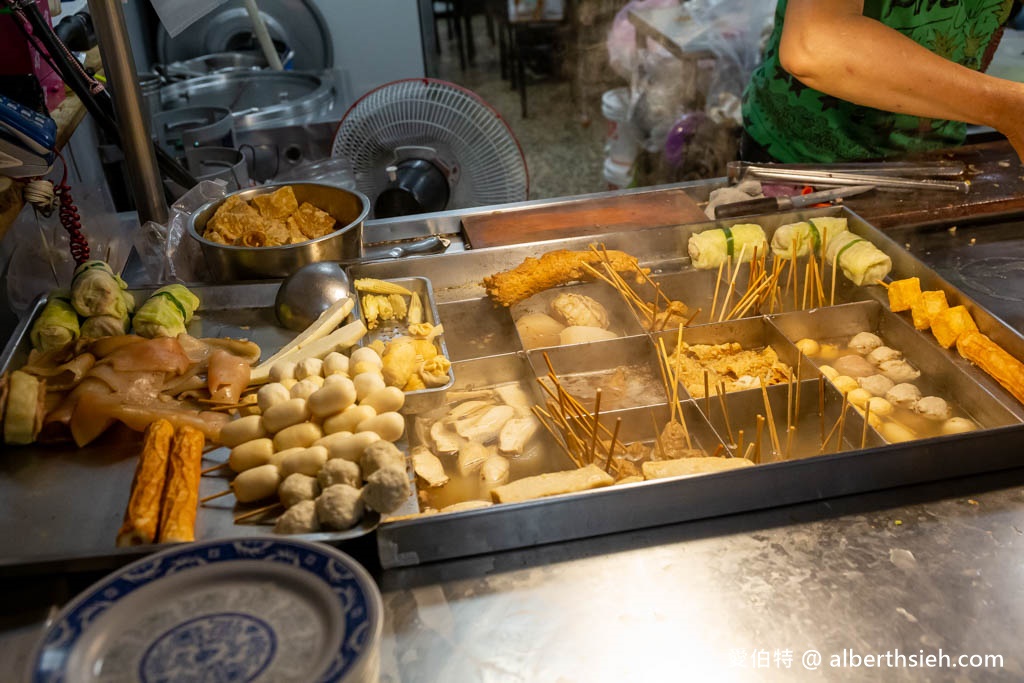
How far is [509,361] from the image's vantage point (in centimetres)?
205

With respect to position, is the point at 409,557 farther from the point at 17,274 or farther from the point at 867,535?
the point at 17,274

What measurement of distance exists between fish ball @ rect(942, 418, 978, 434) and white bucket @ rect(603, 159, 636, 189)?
395 centimetres

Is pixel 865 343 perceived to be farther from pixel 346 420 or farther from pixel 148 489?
pixel 148 489

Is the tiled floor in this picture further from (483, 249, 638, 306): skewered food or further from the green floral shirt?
(483, 249, 638, 306): skewered food

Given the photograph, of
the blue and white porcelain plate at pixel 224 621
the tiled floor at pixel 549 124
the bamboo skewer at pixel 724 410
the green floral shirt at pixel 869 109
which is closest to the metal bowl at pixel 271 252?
the bamboo skewer at pixel 724 410

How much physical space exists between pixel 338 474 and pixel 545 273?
1.04 m

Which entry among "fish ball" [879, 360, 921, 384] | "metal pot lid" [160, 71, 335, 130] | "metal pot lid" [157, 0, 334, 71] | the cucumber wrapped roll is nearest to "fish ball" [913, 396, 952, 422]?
"fish ball" [879, 360, 921, 384]

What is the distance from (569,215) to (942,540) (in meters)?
1.55

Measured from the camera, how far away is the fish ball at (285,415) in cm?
156

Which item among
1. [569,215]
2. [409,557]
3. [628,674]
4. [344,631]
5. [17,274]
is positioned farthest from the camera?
[569,215]

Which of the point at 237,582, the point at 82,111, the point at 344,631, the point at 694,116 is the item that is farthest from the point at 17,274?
the point at 694,116

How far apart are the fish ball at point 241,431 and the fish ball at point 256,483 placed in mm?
124

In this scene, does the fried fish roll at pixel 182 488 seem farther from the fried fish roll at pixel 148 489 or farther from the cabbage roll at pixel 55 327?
the cabbage roll at pixel 55 327

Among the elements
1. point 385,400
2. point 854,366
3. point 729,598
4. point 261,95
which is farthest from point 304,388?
point 261,95
